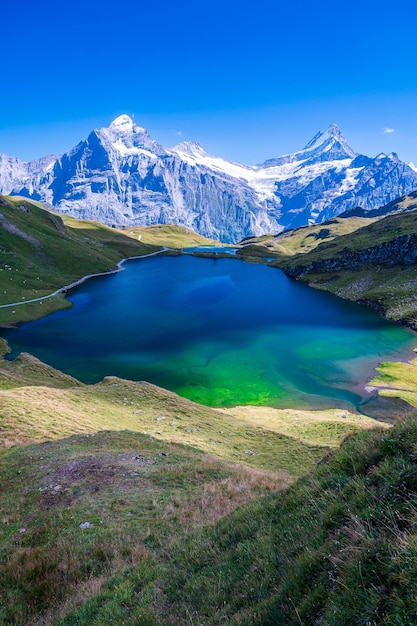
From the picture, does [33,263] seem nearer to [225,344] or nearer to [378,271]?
[225,344]

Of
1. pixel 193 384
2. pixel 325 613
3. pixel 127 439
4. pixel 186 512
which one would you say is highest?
pixel 325 613

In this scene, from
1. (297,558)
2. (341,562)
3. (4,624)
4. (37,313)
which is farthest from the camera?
(37,313)

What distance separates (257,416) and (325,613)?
143ft

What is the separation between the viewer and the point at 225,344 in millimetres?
81000

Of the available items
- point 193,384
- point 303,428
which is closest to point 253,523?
point 303,428

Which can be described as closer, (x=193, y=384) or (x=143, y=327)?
(x=193, y=384)

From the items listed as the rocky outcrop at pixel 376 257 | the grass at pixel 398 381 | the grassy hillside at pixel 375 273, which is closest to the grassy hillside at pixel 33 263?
the grass at pixel 398 381

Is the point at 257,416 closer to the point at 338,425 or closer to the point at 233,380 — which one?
the point at 338,425

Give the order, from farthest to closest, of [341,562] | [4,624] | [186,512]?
[186,512]
[4,624]
[341,562]

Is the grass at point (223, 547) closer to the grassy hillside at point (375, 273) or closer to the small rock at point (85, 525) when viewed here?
the small rock at point (85, 525)

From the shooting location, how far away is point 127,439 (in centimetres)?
2762

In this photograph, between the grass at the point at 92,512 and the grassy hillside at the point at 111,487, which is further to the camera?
the grass at the point at 92,512

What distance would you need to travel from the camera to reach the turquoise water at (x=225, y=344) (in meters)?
60.0

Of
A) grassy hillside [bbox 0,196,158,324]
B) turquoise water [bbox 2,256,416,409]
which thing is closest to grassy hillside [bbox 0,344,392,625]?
turquoise water [bbox 2,256,416,409]
